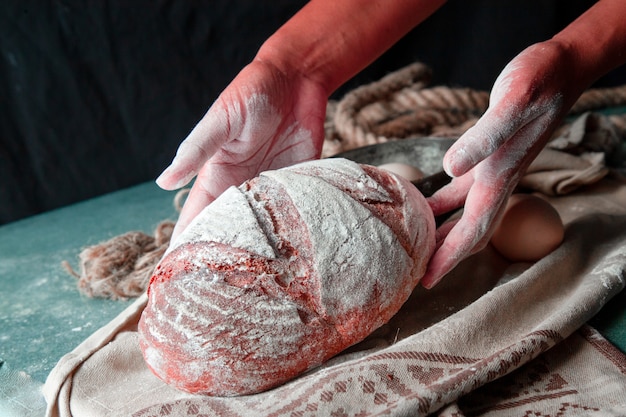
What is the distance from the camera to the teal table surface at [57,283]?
58.7 inches

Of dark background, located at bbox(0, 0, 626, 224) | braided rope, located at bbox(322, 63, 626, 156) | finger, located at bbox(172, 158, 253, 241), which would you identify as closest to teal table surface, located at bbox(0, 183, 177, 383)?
dark background, located at bbox(0, 0, 626, 224)

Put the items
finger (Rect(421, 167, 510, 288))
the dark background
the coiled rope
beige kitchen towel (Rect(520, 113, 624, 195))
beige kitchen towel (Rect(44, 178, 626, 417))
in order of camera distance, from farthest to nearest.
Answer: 1. the dark background
2. the coiled rope
3. beige kitchen towel (Rect(520, 113, 624, 195))
4. finger (Rect(421, 167, 510, 288))
5. beige kitchen towel (Rect(44, 178, 626, 417))

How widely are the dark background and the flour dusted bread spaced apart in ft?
5.43

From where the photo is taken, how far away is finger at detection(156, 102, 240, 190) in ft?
4.24

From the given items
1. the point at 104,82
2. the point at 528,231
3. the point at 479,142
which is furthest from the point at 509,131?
the point at 104,82

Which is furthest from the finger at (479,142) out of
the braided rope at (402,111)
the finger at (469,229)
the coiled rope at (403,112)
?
the braided rope at (402,111)

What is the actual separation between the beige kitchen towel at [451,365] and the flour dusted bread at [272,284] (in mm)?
57

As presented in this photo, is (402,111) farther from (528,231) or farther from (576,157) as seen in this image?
(528,231)

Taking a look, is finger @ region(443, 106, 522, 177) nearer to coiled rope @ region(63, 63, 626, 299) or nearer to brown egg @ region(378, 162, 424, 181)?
brown egg @ region(378, 162, 424, 181)

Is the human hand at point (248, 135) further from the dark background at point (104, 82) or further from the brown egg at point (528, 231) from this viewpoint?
the dark background at point (104, 82)

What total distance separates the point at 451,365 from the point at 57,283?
50.4 inches

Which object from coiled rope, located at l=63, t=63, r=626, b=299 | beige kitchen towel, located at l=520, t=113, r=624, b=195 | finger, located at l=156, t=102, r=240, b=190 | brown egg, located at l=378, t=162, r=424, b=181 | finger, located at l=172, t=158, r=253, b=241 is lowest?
beige kitchen towel, located at l=520, t=113, r=624, b=195

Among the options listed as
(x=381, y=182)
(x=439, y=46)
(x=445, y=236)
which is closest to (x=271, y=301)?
(x=381, y=182)

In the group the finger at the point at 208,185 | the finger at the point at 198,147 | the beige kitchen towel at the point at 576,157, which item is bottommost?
the beige kitchen towel at the point at 576,157
